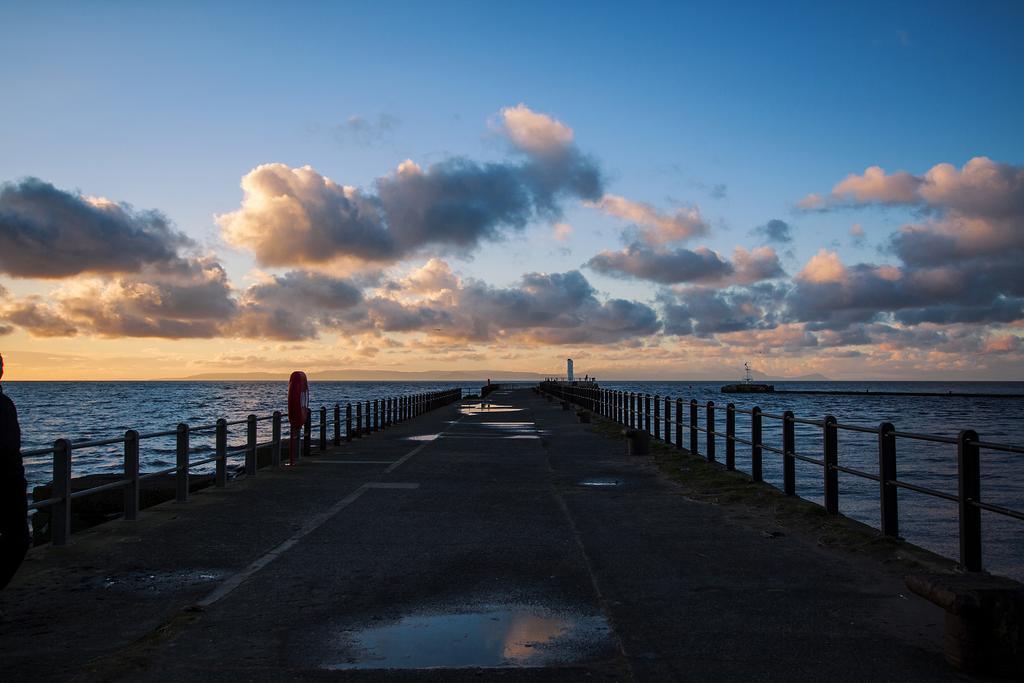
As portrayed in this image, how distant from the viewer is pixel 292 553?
8.73 metres

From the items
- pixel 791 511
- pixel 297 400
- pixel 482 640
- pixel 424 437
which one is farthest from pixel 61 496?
pixel 424 437

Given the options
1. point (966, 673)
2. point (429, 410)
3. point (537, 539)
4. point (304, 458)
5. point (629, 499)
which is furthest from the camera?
point (429, 410)

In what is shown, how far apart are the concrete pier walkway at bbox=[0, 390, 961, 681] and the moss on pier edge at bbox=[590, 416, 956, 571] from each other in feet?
1.25

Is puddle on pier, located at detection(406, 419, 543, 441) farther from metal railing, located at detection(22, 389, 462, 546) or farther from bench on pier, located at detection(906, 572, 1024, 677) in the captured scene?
bench on pier, located at detection(906, 572, 1024, 677)

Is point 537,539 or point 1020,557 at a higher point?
point 537,539

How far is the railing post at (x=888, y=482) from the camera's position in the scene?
8914 millimetres

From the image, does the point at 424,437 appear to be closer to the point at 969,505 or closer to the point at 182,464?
the point at 182,464

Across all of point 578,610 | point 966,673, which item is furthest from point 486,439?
point 966,673

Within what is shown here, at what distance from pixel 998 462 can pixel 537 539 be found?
28.0m

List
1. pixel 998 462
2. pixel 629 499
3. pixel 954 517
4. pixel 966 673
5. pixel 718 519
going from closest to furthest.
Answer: pixel 966 673
pixel 718 519
pixel 629 499
pixel 954 517
pixel 998 462

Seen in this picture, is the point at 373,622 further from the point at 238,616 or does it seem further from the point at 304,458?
the point at 304,458

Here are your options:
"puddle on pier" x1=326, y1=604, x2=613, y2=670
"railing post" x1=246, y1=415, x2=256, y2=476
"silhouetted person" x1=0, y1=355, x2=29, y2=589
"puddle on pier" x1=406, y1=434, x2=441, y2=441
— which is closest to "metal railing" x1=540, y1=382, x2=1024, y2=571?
"puddle on pier" x1=326, y1=604, x2=613, y2=670

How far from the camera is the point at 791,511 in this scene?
11039mm

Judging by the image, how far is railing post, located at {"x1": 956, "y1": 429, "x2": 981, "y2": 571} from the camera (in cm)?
741
